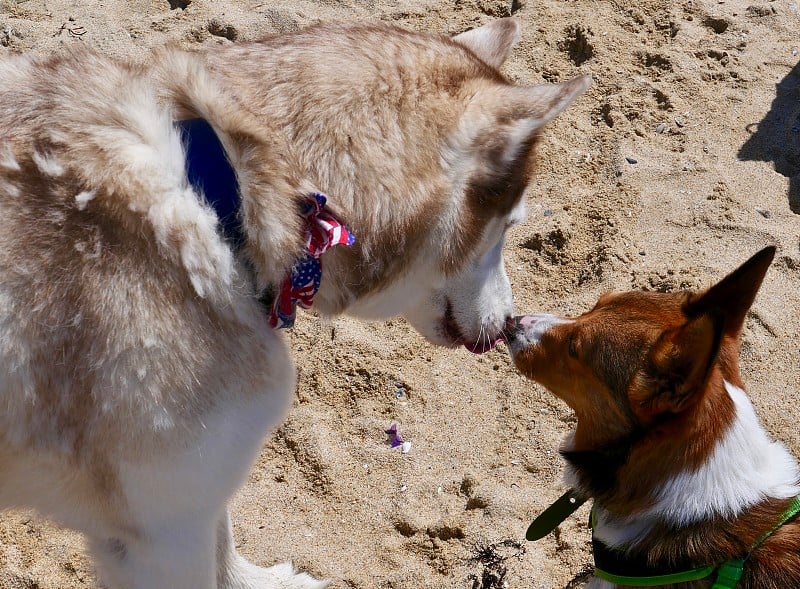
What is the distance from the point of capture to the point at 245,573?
3.19 metres

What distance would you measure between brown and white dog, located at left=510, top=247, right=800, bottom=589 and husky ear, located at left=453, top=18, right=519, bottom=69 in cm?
104

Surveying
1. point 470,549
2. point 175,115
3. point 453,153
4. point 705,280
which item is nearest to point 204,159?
point 175,115

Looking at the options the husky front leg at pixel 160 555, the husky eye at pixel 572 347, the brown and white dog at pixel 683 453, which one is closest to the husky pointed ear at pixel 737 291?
the brown and white dog at pixel 683 453

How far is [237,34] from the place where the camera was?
200 inches

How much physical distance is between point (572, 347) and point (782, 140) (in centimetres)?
271

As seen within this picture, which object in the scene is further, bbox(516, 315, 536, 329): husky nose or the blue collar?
bbox(516, 315, 536, 329): husky nose

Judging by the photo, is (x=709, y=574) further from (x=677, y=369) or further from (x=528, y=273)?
(x=528, y=273)

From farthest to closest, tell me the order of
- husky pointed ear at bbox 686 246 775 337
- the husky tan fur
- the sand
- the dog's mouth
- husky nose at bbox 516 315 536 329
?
the sand → husky nose at bbox 516 315 536 329 → the dog's mouth → husky pointed ear at bbox 686 246 775 337 → the husky tan fur

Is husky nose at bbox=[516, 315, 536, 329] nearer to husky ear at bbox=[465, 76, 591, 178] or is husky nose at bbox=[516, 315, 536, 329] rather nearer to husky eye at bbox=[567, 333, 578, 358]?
husky eye at bbox=[567, 333, 578, 358]

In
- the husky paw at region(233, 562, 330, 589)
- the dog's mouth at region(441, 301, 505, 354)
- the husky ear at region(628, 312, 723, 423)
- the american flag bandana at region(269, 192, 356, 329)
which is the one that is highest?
the american flag bandana at region(269, 192, 356, 329)

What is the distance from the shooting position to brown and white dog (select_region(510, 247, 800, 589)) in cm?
244

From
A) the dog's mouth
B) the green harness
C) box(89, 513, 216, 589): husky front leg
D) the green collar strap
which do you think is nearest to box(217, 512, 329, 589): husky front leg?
box(89, 513, 216, 589): husky front leg

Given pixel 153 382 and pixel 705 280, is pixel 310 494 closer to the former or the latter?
pixel 153 382

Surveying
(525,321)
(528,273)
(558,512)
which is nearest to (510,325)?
(525,321)
